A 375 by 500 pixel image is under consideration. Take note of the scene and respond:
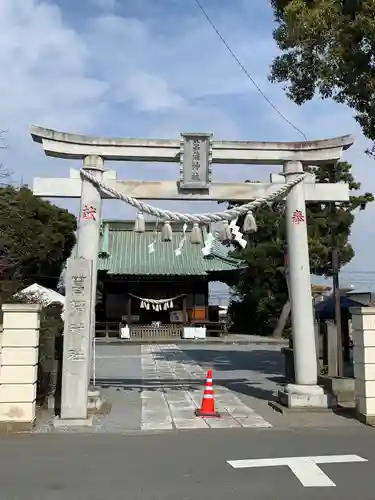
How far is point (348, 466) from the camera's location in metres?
6.53

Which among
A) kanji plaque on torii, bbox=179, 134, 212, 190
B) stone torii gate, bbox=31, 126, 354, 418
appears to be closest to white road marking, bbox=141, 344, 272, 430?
stone torii gate, bbox=31, 126, 354, 418

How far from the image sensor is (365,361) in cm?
937

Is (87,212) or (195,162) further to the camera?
(195,162)

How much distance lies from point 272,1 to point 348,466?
10653mm

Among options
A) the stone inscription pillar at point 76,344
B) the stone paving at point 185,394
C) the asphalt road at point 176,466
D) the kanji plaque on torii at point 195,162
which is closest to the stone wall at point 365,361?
the stone paving at point 185,394

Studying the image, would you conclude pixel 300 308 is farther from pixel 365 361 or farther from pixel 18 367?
pixel 18 367

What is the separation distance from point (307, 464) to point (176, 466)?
1.62 m

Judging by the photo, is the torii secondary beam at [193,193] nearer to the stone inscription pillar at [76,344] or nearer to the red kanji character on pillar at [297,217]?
the red kanji character on pillar at [297,217]

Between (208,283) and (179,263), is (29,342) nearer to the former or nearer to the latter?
(179,263)

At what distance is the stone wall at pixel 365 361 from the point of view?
934 centimetres

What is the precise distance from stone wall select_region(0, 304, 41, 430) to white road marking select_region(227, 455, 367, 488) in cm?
382

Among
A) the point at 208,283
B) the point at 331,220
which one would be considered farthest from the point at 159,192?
the point at 208,283

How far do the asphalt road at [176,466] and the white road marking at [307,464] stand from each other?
11 cm

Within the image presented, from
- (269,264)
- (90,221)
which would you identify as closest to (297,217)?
(90,221)
